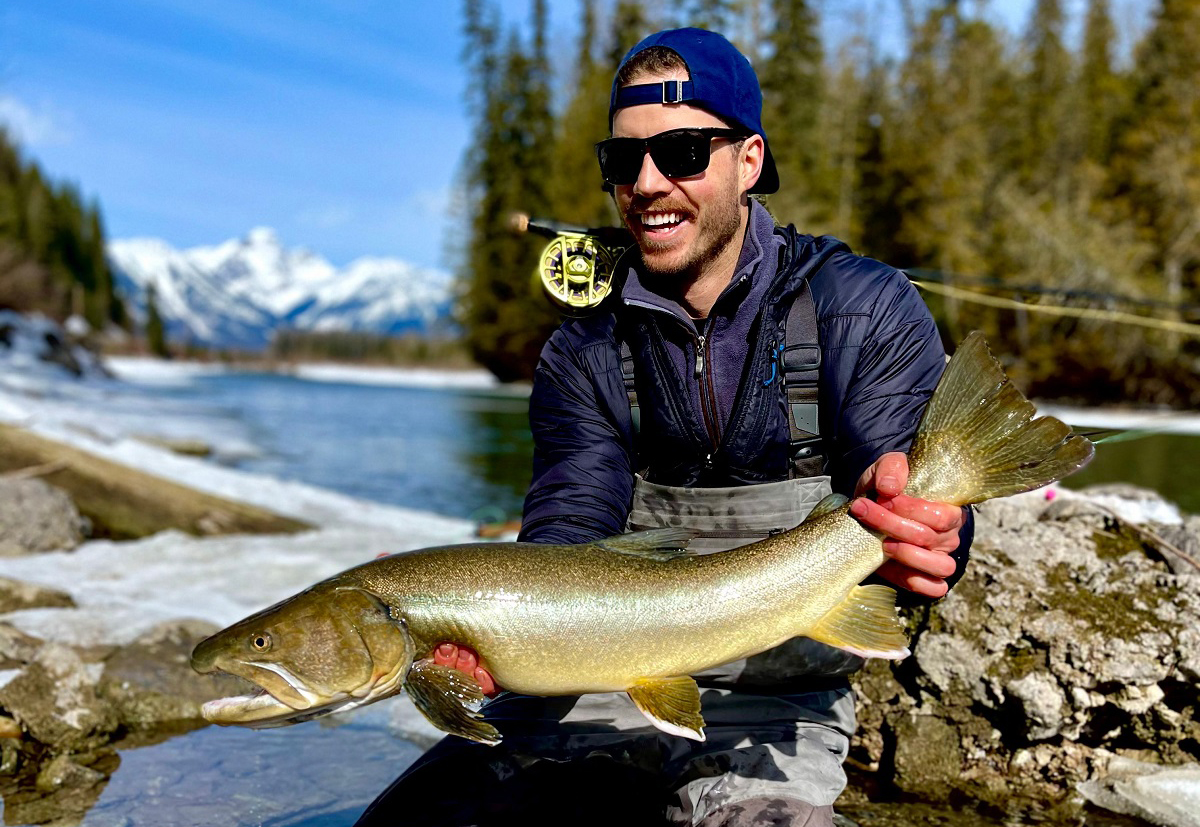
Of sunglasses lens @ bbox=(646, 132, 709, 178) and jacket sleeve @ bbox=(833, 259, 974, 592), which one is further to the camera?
sunglasses lens @ bbox=(646, 132, 709, 178)

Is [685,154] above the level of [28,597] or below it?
above

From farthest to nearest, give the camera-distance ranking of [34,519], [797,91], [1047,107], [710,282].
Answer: [1047,107]
[797,91]
[34,519]
[710,282]

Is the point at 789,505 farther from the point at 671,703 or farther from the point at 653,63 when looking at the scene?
the point at 653,63

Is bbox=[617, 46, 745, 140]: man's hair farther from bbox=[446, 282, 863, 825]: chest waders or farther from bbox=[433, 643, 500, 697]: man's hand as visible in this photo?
bbox=[433, 643, 500, 697]: man's hand

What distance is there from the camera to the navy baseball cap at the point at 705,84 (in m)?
2.88

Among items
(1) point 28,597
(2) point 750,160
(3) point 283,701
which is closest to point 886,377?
(2) point 750,160

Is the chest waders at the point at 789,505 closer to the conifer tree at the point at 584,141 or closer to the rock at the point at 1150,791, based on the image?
the rock at the point at 1150,791

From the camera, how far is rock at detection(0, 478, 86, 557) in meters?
6.60

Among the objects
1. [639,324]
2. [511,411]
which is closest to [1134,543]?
[639,324]

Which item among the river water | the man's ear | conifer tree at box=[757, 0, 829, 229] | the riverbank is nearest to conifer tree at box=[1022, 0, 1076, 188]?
conifer tree at box=[757, 0, 829, 229]

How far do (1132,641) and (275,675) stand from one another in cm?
296

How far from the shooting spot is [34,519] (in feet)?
22.0

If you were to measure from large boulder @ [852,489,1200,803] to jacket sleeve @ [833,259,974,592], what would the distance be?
4.12 ft

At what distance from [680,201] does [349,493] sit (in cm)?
1017
